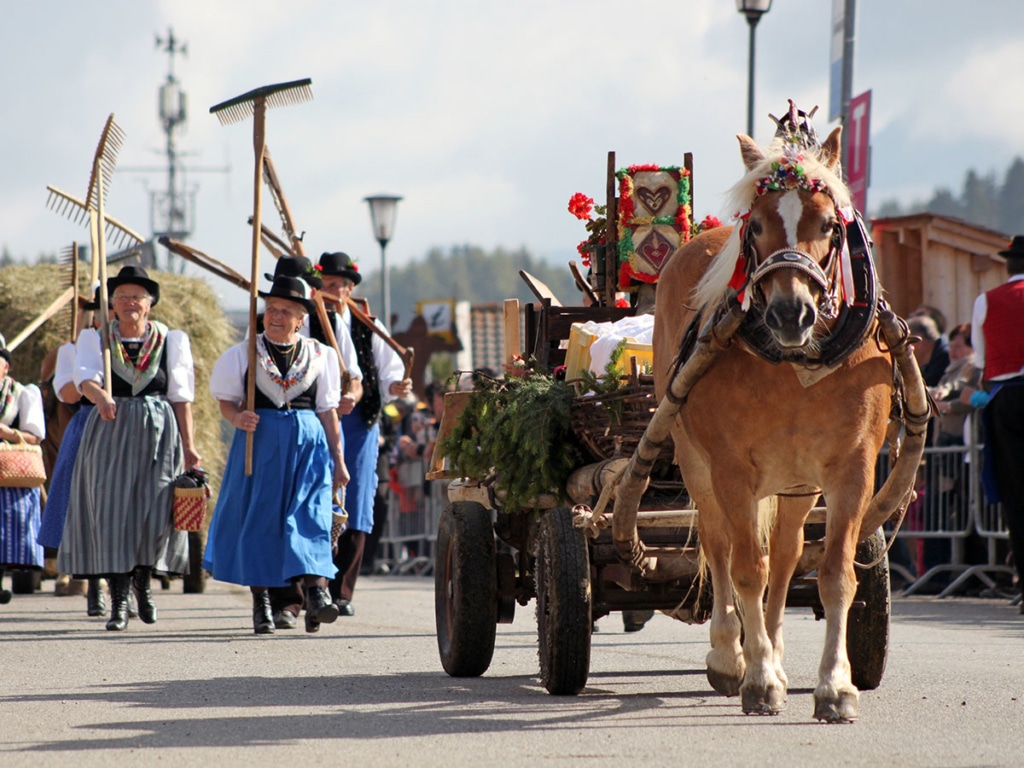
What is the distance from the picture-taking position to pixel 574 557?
6363mm

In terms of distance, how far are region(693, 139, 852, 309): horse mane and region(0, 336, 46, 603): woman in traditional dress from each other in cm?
778

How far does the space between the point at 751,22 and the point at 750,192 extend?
11.4 meters

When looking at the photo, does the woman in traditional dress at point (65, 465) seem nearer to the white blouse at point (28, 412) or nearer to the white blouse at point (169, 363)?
the white blouse at point (169, 363)

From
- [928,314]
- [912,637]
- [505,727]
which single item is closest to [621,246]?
[912,637]

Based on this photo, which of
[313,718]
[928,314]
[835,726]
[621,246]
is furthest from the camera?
[928,314]

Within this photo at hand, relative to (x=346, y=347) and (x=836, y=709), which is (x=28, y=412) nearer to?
(x=346, y=347)

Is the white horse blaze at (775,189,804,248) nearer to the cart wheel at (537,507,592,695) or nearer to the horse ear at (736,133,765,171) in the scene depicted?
the horse ear at (736,133,765,171)

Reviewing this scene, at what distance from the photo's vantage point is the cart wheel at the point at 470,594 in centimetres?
716

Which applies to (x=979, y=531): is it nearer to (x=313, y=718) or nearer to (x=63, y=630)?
(x=63, y=630)

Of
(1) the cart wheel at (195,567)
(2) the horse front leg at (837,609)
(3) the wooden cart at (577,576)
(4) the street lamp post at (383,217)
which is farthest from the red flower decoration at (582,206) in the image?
(4) the street lamp post at (383,217)

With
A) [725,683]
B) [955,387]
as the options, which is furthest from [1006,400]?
[725,683]

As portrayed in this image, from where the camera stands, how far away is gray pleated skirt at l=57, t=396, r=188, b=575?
1047 cm

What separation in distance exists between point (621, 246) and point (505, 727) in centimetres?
345

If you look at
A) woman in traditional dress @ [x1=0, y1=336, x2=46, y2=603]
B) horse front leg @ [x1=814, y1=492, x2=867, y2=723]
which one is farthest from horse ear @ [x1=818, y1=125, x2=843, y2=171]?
woman in traditional dress @ [x1=0, y1=336, x2=46, y2=603]
